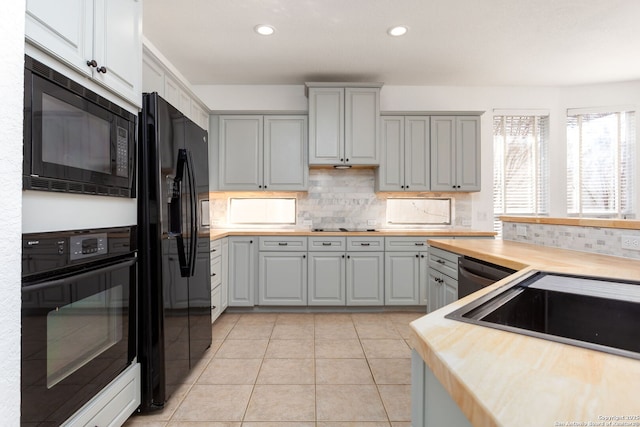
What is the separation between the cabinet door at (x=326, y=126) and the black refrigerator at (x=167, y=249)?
164cm

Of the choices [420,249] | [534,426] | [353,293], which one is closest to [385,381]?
[353,293]

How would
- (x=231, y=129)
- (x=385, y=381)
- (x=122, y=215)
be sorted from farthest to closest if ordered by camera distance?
(x=231, y=129)
(x=385, y=381)
(x=122, y=215)

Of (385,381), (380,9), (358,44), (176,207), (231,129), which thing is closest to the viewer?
(176,207)

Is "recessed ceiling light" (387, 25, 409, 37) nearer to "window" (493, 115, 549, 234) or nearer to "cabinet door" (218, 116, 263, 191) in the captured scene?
"cabinet door" (218, 116, 263, 191)

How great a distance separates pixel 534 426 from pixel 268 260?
3.20 metres

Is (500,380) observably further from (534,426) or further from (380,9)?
(380,9)

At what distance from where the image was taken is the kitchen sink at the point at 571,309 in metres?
0.83

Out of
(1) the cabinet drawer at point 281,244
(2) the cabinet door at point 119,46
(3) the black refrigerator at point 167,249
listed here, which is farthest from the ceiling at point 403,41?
(1) the cabinet drawer at point 281,244

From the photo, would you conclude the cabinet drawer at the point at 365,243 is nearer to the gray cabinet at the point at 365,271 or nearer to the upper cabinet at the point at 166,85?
the gray cabinet at the point at 365,271

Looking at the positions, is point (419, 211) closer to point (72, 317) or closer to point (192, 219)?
point (192, 219)

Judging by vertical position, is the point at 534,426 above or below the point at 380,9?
below

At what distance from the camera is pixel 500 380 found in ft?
1.47

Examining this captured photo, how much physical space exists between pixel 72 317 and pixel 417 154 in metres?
3.40

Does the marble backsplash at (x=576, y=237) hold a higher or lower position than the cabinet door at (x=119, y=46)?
lower
